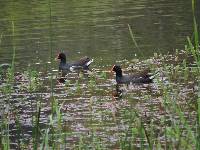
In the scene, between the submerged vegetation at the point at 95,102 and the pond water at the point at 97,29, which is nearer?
the submerged vegetation at the point at 95,102

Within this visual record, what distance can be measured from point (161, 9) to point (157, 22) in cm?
727

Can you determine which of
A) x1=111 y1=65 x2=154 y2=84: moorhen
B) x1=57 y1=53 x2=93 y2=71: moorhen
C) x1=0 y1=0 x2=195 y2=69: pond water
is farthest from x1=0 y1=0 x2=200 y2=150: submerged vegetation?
x1=0 y1=0 x2=195 y2=69: pond water

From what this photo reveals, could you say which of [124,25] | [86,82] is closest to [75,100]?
[86,82]

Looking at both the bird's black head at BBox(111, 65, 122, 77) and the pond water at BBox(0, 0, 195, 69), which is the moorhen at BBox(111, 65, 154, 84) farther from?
the pond water at BBox(0, 0, 195, 69)

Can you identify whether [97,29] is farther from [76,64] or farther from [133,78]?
[133,78]

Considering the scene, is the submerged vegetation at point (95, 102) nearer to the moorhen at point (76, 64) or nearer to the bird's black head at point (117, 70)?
the bird's black head at point (117, 70)

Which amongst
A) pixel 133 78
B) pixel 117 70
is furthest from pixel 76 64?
pixel 133 78

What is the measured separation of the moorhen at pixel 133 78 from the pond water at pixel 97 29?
11.1 feet

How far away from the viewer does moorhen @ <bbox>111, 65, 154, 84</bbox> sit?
2408cm

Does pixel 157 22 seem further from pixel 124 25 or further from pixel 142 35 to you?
pixel 142 35

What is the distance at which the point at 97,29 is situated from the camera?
40.8 meters

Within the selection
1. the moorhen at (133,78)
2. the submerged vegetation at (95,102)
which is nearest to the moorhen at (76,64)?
the submerged vegetation at (95,102)

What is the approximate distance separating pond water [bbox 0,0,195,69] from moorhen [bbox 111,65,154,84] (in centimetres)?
339

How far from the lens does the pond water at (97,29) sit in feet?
105
